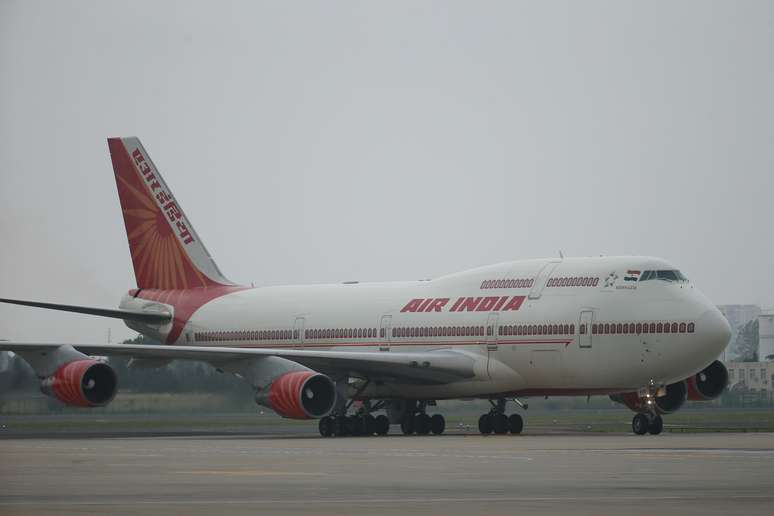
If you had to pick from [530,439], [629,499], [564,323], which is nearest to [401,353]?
[564,323]

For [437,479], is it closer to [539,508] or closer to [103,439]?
[539,508]

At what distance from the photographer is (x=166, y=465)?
80.1 ft

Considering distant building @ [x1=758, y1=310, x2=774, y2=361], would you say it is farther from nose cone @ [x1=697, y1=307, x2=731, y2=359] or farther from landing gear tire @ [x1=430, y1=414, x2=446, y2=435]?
nose cone @ [x1=697, y1=307, x2=731, y2=359]

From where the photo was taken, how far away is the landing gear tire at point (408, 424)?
44438 millimetres

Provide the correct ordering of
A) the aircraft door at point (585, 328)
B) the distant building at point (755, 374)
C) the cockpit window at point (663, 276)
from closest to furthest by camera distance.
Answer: the cockpit window at point (663, 276) → the aircraft door at point (585, 328) → the distant building at point (755, 374)

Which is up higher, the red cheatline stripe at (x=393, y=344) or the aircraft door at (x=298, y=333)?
the aircraft door at (x=298, y=333)

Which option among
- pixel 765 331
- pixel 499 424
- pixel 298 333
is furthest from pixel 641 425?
pixel 765 331

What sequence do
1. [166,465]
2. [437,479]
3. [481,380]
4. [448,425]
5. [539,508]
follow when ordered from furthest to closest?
[448,425], [481,380], [166,465], [437,479], [539,508]

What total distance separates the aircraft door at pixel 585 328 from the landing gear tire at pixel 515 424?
3731 mm

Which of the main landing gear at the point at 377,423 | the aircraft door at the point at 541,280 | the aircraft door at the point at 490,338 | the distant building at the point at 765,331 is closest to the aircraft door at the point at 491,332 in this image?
the aircraft door at the point at 490,338

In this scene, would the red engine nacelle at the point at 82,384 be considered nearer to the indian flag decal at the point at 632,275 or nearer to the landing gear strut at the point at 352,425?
the landing gear strut at the point at 352,425

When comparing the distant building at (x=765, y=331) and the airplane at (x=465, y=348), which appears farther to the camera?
the distant building at (x=765, y=331)

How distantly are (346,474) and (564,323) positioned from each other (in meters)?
19.0

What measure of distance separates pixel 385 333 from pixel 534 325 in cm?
581
